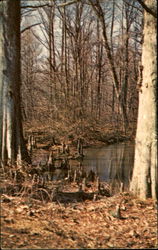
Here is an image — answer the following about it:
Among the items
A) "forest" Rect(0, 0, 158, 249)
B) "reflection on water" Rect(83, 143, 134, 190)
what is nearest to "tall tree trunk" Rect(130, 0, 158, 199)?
"forest" Rect(0, 0, 158, 249)

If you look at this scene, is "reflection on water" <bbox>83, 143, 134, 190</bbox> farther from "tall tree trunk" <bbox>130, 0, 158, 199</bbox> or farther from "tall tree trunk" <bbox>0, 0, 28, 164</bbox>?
"tall tree trunk" <bbox>0, 0, 28, 164</bbox>

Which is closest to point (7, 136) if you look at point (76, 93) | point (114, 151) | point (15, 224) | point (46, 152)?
point (15, 224)

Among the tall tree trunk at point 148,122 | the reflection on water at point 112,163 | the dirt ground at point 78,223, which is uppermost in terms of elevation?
the tall tree trunk at point 148,122

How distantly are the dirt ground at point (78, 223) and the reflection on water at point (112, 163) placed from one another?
2.26 metres

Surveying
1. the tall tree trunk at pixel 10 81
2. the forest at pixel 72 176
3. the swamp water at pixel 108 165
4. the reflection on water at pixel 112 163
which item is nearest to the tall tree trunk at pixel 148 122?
the forest at pixel 72 176

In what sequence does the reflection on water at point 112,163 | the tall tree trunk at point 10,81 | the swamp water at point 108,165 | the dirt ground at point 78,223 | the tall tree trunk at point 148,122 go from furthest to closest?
the reflection on water at point 112,163 → the swamp water at point 108,165 → the tall tree trunk at point 10,81 → the tall tree trunk at point 148,122 → the dirt ground at point 78,223

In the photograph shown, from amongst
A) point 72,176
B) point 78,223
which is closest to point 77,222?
point 78,223

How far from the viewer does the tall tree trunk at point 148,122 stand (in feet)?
17.4

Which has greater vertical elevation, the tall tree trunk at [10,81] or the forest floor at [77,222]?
the tall tree trunk at [10,81]

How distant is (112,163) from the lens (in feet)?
37.0

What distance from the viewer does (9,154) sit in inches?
301

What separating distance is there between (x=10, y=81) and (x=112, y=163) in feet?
17.1

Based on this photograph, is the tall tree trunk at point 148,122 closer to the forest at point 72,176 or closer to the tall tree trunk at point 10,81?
the forest at point 72,176

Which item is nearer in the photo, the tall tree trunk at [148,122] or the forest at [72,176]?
the forest at [72,176]
